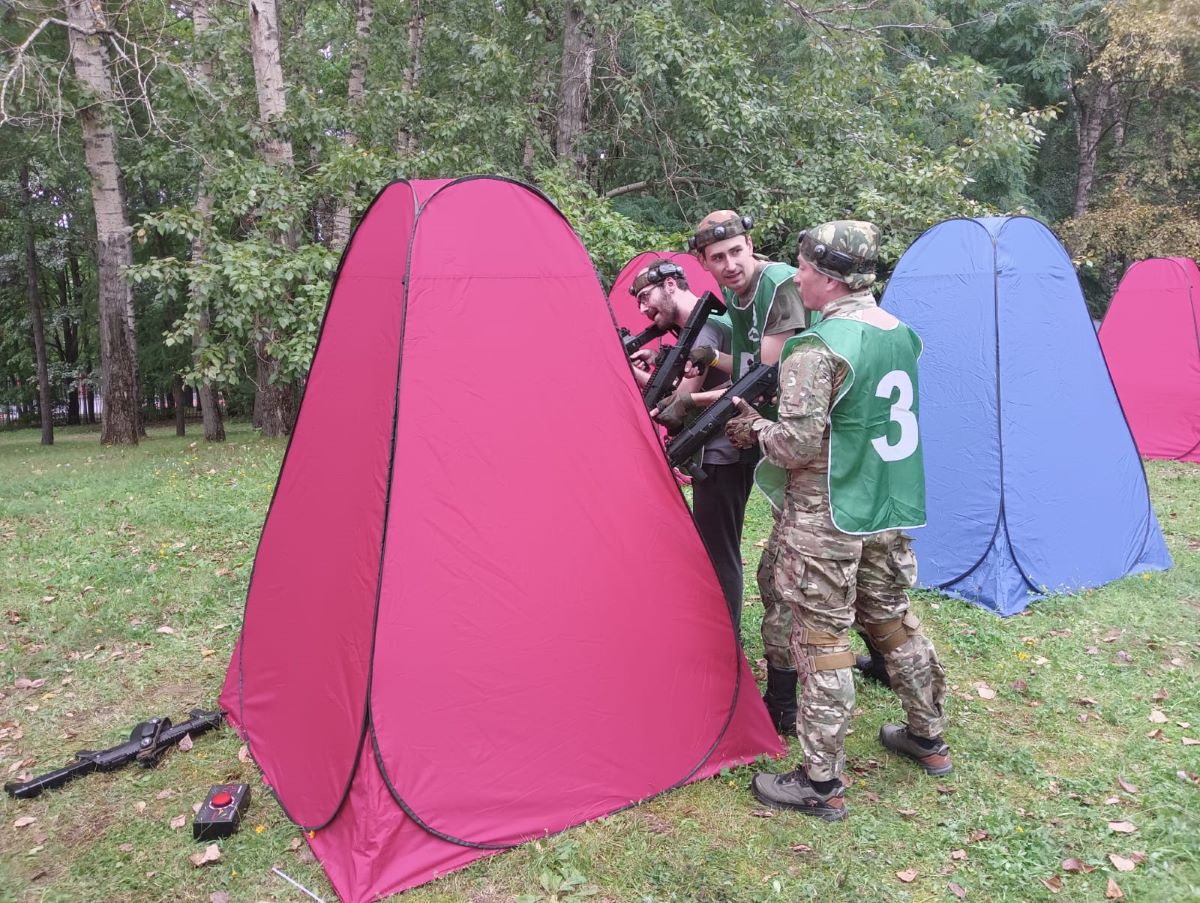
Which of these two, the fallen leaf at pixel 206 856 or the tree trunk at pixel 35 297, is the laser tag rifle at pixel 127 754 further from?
the tree trunk at pixel 35 297

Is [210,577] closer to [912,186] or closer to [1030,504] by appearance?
[1030,504]

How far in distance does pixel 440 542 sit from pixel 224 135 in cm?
957

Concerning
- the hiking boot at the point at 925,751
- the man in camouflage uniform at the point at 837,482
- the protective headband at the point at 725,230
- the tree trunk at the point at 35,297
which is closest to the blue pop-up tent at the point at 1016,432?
the hiking boot at the point at 925,751

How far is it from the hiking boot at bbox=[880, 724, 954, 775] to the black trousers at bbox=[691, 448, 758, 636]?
0.83m

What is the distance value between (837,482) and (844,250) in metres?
0.84

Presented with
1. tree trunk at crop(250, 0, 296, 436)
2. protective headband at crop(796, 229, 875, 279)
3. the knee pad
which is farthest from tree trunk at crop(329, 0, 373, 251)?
the knee pad

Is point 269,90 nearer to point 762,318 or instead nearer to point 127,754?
point 127,754

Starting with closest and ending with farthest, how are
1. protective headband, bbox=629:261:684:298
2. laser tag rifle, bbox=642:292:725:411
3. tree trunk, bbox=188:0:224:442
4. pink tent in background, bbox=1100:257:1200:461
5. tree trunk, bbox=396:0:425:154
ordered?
laser tag rifle, bbox=642:292:725:411 < protective headband, bbox=629:261:684:298 < tree trunk, bbox=188:0:224:442 < pink tent in background, bbox=1100:257:1200:461 < tree trunk, bbox=396:0:425:154

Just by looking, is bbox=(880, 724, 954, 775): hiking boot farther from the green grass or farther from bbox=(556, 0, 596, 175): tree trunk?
bbox=(556, 0, 596, 175): tree trunk

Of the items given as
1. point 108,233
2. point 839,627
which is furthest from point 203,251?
point 839,627

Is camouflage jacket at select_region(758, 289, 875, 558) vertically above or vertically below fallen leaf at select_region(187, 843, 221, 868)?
above

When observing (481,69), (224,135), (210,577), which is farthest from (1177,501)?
(224,135)

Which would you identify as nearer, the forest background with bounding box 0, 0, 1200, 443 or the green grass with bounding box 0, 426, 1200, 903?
the green grass with bounding box 0, 426, 1200, 903

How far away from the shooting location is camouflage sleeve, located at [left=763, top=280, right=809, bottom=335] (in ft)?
10.9
